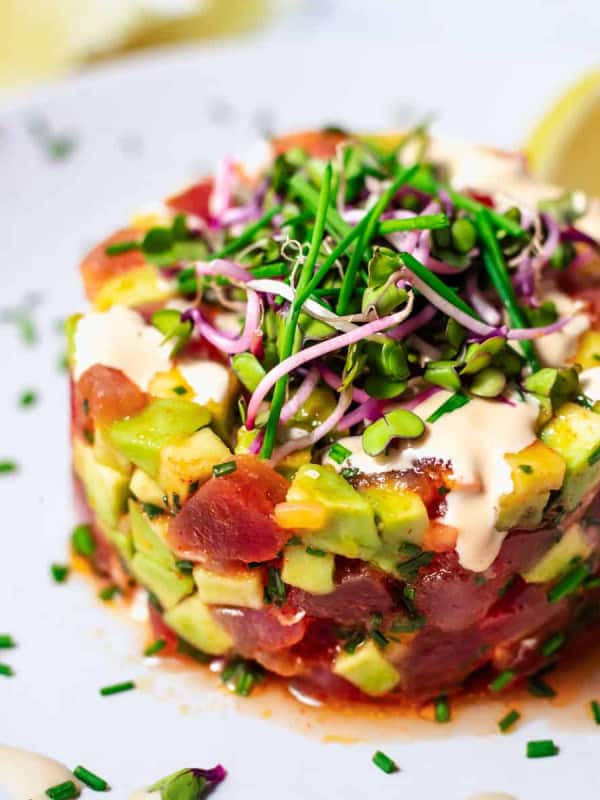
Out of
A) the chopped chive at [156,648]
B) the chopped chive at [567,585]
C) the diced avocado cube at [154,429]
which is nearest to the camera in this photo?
the diced avocado cube at [154,429]

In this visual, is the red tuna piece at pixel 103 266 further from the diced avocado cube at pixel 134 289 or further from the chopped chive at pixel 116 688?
the chopped chive at pixel 116 688

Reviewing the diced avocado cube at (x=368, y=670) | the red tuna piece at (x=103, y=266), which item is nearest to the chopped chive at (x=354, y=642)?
the diced avocado cube at (x=368, y=670)

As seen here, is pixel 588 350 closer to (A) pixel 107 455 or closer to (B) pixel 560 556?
(B) pixel 560 556

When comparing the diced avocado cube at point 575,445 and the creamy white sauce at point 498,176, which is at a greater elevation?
the creamy white sauce at point 498,176

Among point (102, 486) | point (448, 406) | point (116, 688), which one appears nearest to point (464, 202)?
point (448, 406)

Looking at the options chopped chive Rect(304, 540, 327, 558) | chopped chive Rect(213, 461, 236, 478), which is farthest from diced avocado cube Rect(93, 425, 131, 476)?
chopped chive Rect(304, 540, 327, 558)

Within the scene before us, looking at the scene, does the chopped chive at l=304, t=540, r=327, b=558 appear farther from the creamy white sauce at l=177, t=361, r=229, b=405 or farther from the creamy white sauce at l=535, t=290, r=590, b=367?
the creamy white sauce at l=535, t=290, r=590, b=367

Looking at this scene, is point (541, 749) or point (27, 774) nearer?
point (27, 774)
